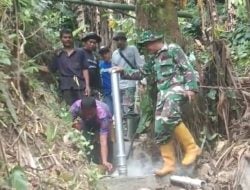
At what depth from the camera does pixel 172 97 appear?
6562 mm

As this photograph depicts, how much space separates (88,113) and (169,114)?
3.32 feet

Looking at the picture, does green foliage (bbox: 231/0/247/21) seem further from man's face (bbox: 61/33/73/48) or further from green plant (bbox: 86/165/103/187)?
green plant (bbox: 86/165/103/187)

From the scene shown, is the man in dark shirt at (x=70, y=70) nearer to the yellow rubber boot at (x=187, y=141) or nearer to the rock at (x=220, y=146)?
the yellow rubber boot at (x=187, y=141)

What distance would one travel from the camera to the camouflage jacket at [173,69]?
21.6 feet

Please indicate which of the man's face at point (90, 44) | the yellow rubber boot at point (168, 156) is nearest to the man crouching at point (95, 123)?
the yellow rubber boot at point (168, 156)

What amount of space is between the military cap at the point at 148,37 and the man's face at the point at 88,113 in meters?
0.96

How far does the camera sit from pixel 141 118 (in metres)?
7.64

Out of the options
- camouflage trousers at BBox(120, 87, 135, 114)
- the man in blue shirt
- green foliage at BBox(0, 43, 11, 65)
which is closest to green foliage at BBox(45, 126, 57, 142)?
green foliage at BBox(0, 43, 11, 65)

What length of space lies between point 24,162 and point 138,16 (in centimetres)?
324

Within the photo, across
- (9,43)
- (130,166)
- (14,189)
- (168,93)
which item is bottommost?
(130,166)

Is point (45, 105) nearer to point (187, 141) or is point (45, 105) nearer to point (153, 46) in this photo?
point (153, 46)

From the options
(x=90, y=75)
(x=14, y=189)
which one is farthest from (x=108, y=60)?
(x=14, y=189)

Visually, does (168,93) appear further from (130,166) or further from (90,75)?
(90,75)

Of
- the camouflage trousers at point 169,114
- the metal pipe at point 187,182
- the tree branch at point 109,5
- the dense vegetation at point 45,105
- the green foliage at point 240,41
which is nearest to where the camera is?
the dense vegetation at point 45,105
